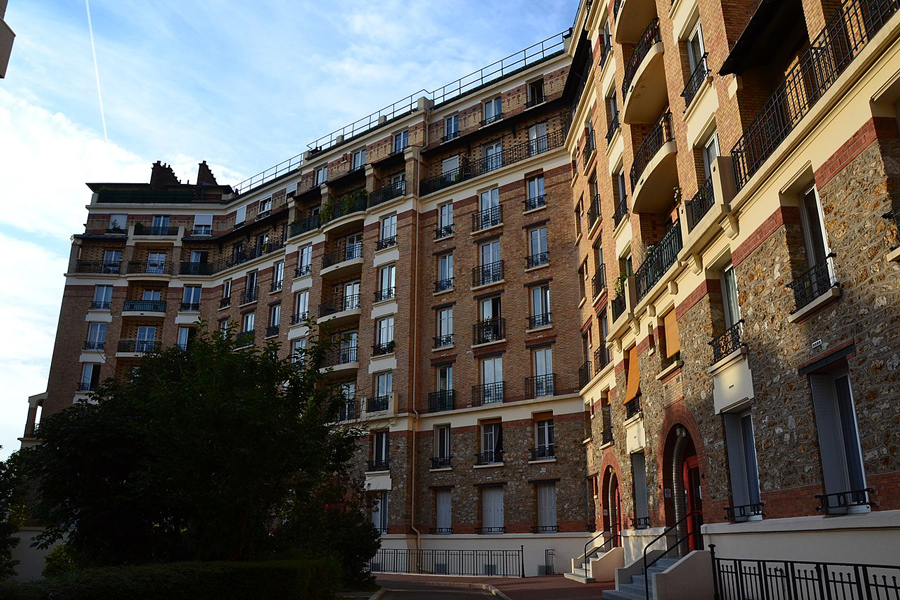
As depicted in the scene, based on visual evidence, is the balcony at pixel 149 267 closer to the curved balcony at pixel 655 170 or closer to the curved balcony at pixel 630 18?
the curved balcony at pixel 630 18

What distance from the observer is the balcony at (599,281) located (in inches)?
1003

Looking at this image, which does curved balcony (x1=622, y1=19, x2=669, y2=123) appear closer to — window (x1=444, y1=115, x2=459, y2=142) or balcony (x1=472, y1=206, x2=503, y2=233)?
balcony (x1=472, y1=206, x2=503, y2=233)

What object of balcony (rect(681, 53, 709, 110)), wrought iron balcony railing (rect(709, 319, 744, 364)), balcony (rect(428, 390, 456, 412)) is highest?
balcony (rect(681, 53, 709, 110))

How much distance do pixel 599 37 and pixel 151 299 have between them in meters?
35.4

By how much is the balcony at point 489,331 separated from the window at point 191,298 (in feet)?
75.1

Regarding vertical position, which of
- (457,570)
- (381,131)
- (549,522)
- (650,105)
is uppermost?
(381,131)

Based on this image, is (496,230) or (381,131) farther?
(381,131)

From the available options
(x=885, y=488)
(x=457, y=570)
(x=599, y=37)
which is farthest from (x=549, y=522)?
(x=885, y=488)

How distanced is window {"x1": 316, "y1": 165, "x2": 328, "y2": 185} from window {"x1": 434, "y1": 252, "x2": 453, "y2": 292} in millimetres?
11512

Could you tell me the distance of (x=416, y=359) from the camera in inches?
1312

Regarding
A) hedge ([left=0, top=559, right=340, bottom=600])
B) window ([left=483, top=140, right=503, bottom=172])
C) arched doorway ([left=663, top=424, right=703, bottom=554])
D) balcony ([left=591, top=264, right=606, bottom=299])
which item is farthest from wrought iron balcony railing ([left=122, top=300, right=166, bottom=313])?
arched doorway ([left=663, top=424, right=703, bottom=554])

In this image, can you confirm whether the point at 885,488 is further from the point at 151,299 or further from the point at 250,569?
the point at 151,299

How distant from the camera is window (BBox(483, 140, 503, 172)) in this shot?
1339 inches

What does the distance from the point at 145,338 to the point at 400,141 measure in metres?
22.0
